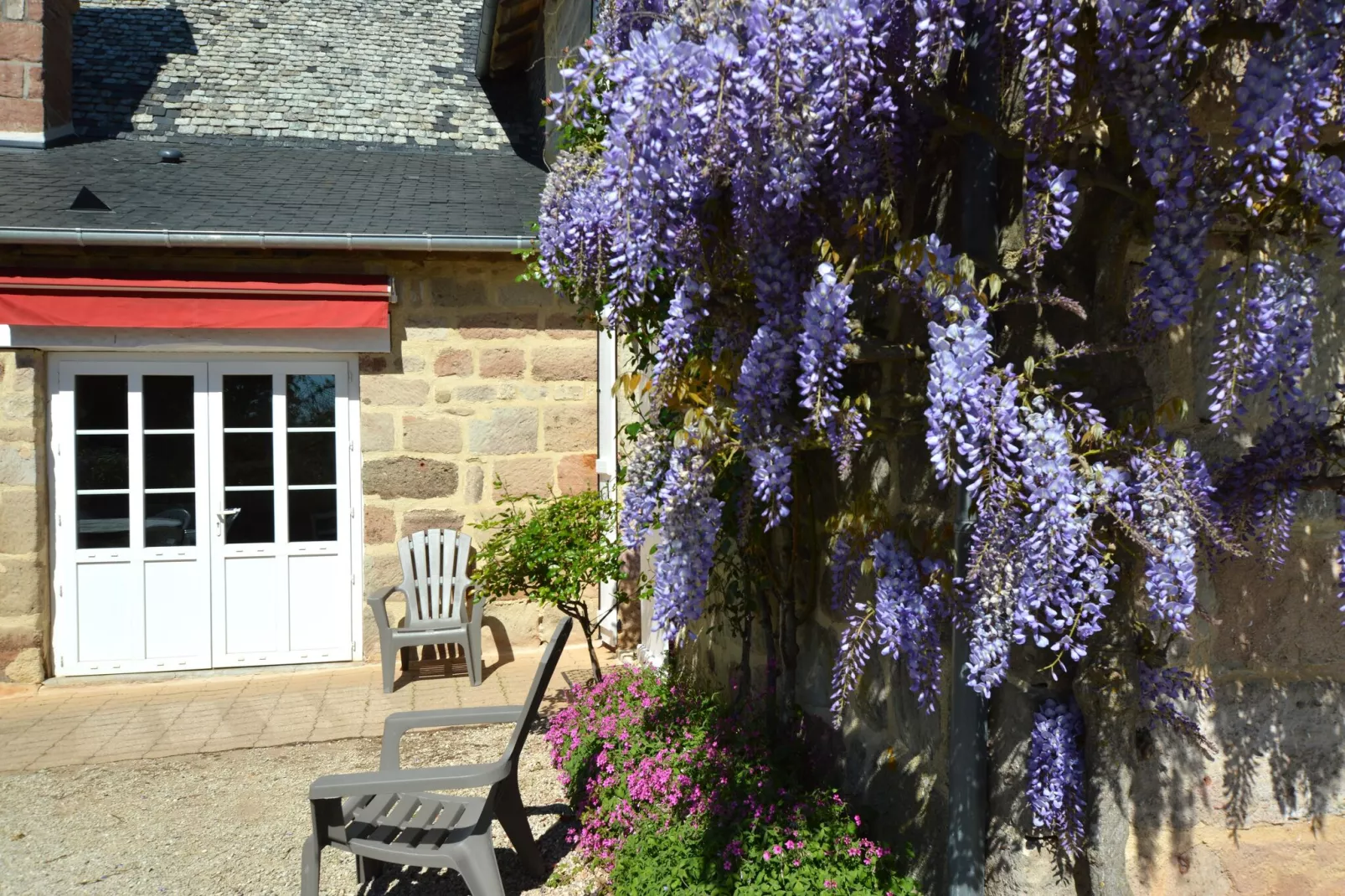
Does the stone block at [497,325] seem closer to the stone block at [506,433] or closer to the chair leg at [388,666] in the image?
the stone block at [506,433]

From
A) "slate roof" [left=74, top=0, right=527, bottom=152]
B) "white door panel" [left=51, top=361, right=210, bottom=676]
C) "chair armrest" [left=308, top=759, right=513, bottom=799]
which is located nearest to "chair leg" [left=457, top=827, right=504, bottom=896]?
"chair armrest" [left=308, top=759, right=513, bottom=799]

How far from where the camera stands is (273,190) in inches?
244

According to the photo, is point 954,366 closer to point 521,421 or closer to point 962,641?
point 962,641

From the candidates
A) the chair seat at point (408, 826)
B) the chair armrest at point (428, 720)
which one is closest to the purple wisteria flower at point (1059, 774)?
the chair seat at point (408, 826)

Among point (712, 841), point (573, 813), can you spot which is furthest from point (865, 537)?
point (573, 813)

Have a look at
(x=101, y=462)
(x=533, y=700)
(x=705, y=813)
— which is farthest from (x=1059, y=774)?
(x=101, y=462)

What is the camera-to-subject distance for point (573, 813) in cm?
346

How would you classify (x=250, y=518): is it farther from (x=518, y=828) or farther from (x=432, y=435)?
(x=518, y=828)

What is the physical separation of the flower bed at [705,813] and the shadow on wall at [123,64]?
21.1 ft

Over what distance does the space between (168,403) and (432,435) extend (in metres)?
1.60

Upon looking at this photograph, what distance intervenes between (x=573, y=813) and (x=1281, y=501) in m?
2.61

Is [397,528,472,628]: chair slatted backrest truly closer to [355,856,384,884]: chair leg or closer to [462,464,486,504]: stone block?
[462,464,486,504]: stone block

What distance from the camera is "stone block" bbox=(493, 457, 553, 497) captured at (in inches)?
241

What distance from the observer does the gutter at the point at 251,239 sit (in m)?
5.15
